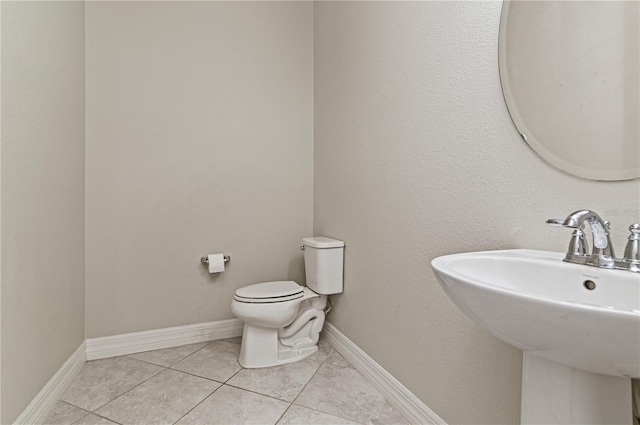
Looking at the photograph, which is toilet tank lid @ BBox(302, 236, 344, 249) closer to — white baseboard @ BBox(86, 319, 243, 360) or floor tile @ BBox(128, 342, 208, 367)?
white baseboard @ BBox(86, 319, 243, 360)

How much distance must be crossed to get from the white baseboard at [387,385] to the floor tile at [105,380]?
1.02 meters

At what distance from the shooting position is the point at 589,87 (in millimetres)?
901

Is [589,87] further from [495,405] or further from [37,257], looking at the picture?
[37,257]

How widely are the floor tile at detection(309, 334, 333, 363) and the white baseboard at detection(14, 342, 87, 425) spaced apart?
1231 millimetres

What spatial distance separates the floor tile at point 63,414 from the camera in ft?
4.71

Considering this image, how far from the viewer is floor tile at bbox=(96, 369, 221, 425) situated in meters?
1.47

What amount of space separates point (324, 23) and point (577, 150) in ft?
6.21

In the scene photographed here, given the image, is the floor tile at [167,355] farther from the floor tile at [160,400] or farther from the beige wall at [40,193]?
the beige wall at [40,193]

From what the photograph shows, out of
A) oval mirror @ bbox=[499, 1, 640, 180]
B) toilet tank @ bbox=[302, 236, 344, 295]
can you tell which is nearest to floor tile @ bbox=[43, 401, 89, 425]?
toilet tank @ bbox=[302, 236, 344, 295]

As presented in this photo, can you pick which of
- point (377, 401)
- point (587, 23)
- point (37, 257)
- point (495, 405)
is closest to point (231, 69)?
point (37, 257)

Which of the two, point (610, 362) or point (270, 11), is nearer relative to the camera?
point (610, 362)

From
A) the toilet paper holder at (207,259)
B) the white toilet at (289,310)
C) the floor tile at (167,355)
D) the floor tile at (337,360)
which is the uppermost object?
the toilet paper holder at (207,259)

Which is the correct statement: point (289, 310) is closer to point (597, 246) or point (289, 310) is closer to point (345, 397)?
point (345, 397)

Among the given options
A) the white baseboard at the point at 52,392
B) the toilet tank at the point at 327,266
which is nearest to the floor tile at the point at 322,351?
the toilet tank at the point at 327,266
